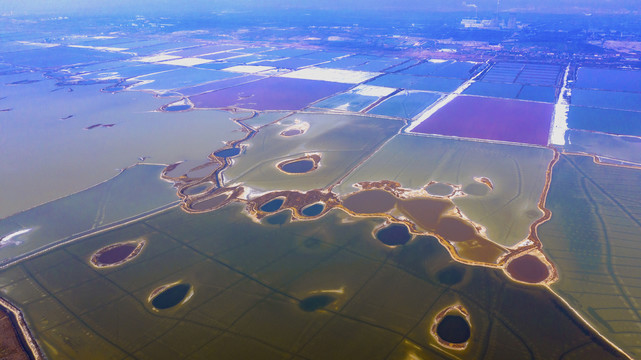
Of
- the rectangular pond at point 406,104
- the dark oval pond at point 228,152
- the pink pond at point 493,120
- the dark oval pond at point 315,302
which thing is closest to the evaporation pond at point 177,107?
the dark oval pond at point 228,152

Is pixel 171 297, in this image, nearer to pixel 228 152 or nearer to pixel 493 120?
pixel 228 152

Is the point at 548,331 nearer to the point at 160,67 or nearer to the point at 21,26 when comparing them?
the point at 160,67

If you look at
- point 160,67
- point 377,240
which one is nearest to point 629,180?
point 377,240

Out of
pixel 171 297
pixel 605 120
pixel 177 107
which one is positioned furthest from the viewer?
pixel 177 107

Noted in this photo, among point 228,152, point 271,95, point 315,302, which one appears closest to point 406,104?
point 271,95

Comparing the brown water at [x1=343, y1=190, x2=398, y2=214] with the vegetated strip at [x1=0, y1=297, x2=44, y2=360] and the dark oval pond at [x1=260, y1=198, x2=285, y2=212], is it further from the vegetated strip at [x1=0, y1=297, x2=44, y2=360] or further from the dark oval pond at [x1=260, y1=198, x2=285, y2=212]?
the vegetated strip at [x1=0, y1=297, x2=44, y2=360]
